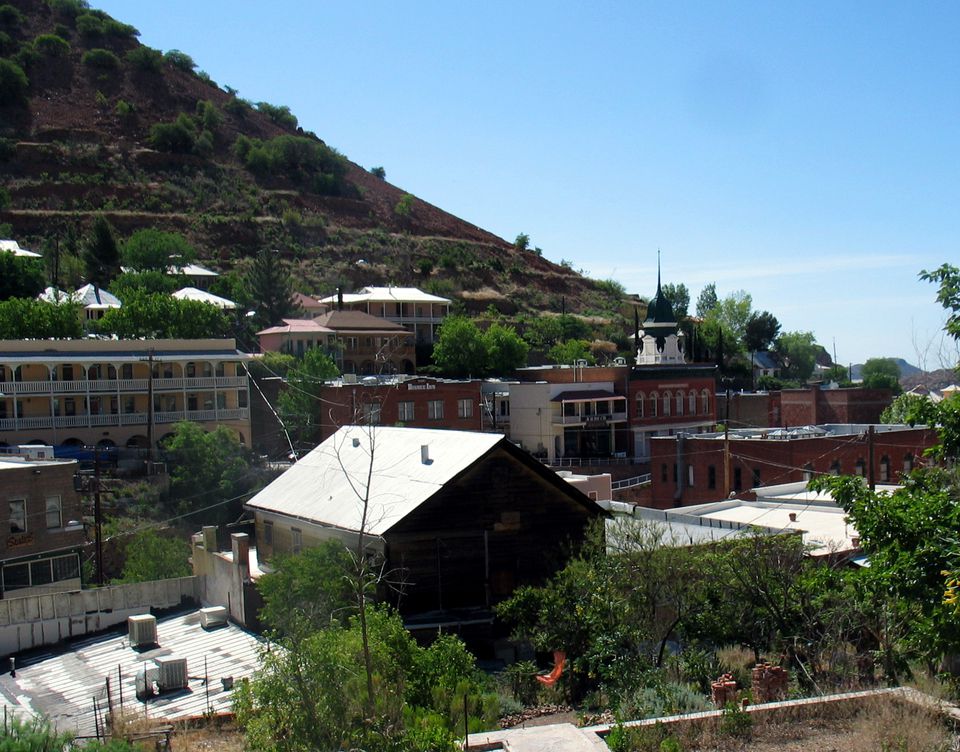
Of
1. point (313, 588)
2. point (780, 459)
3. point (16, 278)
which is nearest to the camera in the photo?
point (313, 588)

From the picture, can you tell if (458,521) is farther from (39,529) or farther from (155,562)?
(39,529)

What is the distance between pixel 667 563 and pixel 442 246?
116m

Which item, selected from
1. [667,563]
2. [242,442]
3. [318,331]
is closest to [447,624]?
[667,563]

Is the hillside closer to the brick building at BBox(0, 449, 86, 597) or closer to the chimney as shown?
the brick building at BBox(0, 449, 86, 597)

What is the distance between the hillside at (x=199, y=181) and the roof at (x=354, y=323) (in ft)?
92.4

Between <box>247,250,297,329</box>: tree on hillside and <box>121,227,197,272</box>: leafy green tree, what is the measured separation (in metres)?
10.9

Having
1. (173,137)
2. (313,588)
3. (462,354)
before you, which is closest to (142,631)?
(313,588)

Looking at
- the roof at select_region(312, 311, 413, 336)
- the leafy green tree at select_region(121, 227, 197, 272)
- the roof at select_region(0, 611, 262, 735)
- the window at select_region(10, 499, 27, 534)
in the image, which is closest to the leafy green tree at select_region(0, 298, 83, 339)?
the roof at select_region(312, 311, 413, 336)

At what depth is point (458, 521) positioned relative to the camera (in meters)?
22.4

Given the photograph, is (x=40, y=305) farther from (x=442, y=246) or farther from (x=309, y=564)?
(x=442, y=246)

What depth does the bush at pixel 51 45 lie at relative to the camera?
148m

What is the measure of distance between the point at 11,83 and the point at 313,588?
131 meters

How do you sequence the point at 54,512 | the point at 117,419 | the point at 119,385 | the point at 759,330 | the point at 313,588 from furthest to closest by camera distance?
the point at 759,330 → the point at 119,385 → the point at 117,419 → the point at 54,512 → the point at 313,588

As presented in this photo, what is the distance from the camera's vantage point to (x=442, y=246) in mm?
132875
